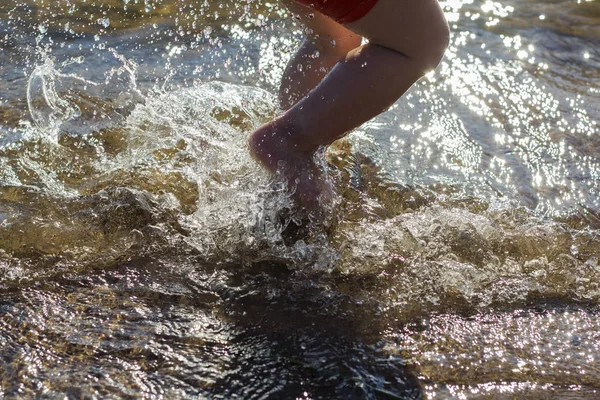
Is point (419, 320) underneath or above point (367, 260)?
underneath

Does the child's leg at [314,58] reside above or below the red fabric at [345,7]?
above

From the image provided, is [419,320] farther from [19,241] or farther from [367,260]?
[19,241]

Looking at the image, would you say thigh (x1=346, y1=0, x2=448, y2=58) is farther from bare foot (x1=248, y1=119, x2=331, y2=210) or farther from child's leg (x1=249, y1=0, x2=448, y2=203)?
bare foot (x1=248, y1=119, x2=331, y2=210)

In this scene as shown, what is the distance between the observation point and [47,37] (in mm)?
Answer: 4062

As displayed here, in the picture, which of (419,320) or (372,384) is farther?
(419,320)

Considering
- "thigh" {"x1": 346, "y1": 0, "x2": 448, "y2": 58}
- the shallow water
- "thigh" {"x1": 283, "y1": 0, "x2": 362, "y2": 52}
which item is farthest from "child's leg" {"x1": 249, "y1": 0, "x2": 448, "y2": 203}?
"thigh" {"x1": 283, "y1": 0, "x2": 362, "y2": 52}

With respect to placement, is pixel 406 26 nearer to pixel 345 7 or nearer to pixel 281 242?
pixel 345 7

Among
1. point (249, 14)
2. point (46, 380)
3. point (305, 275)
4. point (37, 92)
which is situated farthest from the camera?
point (249, 14)

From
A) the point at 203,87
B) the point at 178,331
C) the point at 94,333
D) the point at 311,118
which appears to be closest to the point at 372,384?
the point at 178,331

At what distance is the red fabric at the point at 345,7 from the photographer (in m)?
1.82

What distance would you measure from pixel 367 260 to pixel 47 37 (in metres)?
2.85

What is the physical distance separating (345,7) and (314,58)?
0.70m

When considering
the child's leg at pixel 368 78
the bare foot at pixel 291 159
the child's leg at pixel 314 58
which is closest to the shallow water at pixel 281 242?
the bare foot at pixel 291 159

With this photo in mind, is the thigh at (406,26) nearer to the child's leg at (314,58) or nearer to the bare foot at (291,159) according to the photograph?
the bare foot at (291,159)
